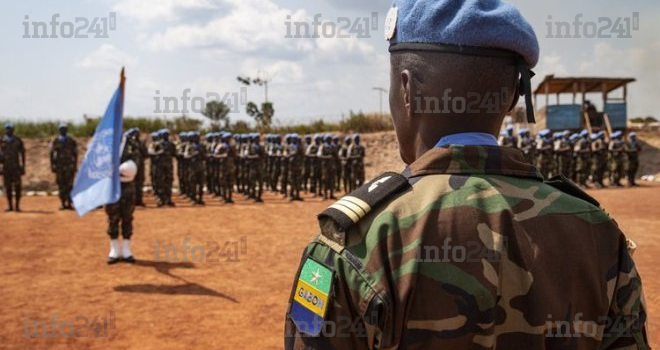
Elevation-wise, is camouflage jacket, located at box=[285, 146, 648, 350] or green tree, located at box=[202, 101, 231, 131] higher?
green tree, located at box=[202, 101, 231, 131]

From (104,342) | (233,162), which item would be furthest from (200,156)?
(104,342)

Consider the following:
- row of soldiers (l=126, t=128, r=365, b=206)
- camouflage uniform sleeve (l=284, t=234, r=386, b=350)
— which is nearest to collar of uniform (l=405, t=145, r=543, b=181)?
camouflage uniform sleeve (l=284, t=234, r=386, b=350)

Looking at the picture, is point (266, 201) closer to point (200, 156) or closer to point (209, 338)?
point (200, 156)

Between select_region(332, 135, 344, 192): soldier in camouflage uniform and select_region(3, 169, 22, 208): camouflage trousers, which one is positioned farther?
select_region(332, 135, 344, 192): soldier in camouflage uniform

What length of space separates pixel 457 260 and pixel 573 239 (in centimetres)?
27

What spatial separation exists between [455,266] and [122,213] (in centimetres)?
791

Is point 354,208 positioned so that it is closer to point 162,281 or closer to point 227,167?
point 162,281

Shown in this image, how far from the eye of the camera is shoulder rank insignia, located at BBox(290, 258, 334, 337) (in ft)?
3.60

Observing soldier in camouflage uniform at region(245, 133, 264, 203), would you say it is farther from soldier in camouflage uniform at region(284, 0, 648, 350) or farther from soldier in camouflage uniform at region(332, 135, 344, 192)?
soldier in camouflage uniform at region(284, 0, 648, 350)

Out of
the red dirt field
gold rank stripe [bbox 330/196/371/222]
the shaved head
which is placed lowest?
the red dirt field

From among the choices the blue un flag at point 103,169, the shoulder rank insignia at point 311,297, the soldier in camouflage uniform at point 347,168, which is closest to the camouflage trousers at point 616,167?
the soldier in camouflage uniform at point 347,168

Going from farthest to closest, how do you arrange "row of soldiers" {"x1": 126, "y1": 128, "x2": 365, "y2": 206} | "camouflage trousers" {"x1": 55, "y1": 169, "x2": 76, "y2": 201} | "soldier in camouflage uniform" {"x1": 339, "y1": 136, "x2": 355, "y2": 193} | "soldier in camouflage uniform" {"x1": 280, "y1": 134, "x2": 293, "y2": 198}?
"soldier in camouflage uniform" {"x1": 280, "y1": 134, "x2": 293, "y2": 198}
"soldier in camouflage uniform" {"x1": 339, "y1": 136, "x2": 355, "y2": 193}
"row of soldiers" {"x1": 126, "y1": 128, "x2": 365, "y2": 206}
"camouflage trousers" {"x1": 55, "y1": 169, "x2": 76, "y2": 201}

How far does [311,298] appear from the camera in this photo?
1.13m

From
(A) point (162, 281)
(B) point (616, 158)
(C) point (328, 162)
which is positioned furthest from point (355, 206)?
(B) point (616, 158)
